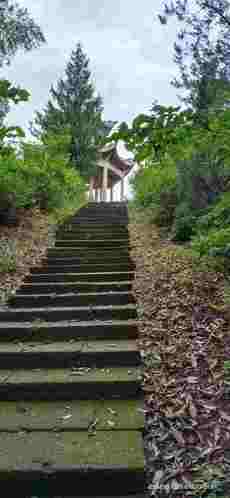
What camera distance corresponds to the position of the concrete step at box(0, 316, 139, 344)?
368 centimetres

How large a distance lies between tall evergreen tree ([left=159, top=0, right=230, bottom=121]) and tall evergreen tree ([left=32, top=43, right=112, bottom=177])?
1262cm

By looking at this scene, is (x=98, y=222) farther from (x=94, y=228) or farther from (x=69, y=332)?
(x=69, y=332)

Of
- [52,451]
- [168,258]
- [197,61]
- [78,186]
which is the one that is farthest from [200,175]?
[78,186]

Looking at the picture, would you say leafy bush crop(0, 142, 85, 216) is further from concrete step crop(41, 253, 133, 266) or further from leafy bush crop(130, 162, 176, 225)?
leafy bush crop(130, 162, 176, 225)

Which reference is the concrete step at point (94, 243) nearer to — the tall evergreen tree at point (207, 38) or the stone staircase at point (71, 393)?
the stone staircase at point (71, 393)

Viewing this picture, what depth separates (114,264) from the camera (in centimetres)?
612

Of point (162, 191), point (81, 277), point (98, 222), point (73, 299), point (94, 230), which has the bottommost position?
point (73, 299)

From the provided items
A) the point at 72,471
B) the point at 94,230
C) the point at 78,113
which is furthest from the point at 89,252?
the point at 78,113

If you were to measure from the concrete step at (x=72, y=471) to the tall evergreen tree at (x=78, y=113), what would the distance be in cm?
1575

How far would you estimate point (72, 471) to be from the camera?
209 cm

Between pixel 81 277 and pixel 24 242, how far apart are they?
231 centimetres

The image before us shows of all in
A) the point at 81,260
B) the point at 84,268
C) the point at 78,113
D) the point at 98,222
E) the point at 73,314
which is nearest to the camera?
the point at 73,314

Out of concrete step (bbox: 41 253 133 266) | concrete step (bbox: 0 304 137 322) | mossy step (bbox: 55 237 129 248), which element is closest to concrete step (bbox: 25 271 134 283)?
concrete step (bbox: 41 253 133 266)

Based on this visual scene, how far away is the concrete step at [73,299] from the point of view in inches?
181
